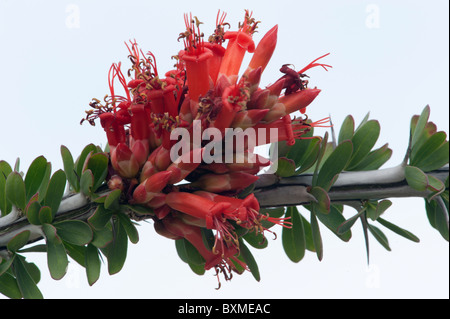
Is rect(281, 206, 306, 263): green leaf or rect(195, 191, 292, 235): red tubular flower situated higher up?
rect(195, 191, 292, 235): red tubular flower

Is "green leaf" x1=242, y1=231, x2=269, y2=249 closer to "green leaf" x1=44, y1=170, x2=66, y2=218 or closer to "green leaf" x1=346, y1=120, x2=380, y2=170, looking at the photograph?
"green leaf" x1=346, y1=120, x2=380, y2=170

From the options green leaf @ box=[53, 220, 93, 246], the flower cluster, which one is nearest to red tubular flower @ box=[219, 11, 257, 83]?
the flower cluster

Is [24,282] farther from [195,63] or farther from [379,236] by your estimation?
[379,236]

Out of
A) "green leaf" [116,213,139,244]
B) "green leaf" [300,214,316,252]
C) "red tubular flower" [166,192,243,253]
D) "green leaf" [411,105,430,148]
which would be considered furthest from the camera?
"green leaf" [300,214,316,252]

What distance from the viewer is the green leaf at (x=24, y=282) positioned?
958 mm

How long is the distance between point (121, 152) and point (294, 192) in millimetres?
331

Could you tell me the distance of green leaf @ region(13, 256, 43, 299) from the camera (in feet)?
3.14

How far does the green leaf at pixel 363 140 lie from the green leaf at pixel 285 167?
15 cm

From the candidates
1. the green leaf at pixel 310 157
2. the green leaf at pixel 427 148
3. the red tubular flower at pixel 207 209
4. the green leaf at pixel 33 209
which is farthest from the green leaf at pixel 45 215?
the green leaf at pixel 427 148

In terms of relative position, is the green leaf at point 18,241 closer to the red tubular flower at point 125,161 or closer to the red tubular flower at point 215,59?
the red tubular flower at point 125,161

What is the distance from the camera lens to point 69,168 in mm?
948

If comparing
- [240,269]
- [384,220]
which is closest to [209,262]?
[240,269]

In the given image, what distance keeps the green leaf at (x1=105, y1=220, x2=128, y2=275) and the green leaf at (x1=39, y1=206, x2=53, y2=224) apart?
112mm

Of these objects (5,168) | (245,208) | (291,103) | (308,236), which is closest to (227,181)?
(245,208)
